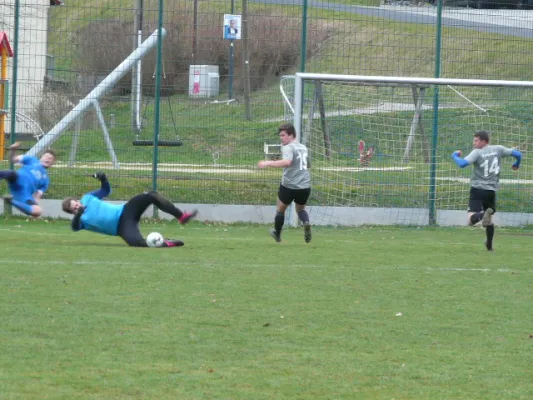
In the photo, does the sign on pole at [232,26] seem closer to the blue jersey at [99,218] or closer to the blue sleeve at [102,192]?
the blue sleeve at [102,192]

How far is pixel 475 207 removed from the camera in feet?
46.0

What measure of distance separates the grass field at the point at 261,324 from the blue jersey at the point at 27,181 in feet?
2.47

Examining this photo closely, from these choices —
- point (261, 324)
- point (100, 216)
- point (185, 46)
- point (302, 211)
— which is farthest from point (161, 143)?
point (261, 324)

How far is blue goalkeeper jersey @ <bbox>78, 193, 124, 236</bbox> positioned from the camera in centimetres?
1276

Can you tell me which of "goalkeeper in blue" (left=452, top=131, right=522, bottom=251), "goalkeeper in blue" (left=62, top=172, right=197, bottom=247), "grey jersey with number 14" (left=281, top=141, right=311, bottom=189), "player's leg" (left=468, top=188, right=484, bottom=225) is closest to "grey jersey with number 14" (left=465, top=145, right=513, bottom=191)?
"goalkeeper in blue" (left=452, top=131, right=522, bottom=251)

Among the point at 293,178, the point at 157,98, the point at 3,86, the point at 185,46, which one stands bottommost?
the point at 293,178

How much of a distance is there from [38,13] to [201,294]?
10396 mm

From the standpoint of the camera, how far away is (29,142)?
18.4 m

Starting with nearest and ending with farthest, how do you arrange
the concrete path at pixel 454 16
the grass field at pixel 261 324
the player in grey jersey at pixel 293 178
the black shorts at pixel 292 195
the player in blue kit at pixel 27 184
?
the grass field at pixel 261 324 < the player in blue kit at pixel 27 184 < the player in grey jersey at pixel 293 178 < the black shorts at pixel 292 195 < the concrete path at pixel 454 16

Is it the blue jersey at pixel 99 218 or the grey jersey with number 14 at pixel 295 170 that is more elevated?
the grey jersey with number 14 at pixel 295 170

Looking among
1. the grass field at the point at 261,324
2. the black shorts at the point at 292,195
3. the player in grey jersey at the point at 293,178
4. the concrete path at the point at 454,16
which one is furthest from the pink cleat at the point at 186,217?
the concrete path at the point at 454,16

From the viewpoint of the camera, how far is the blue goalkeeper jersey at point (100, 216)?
12.8 meters

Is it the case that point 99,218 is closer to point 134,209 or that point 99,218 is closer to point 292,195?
point 134,209

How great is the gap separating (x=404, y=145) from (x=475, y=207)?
454cm
